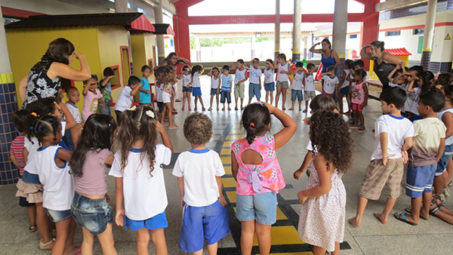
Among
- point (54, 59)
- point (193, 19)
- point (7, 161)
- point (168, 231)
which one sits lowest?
point (168, 231)

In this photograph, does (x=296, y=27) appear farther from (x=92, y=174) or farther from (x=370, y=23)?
(x=92, y=174)

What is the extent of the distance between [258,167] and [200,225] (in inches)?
23.3

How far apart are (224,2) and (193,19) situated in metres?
2.91

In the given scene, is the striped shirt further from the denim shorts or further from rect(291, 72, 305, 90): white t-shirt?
rect(291, 72, 305, 90): white t-shirt

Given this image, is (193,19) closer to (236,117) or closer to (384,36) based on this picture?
(384,36)

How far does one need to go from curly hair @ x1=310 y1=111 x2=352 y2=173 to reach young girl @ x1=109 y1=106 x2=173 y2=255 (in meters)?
1.10

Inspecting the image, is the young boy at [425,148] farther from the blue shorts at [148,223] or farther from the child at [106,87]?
the child at [106,87]

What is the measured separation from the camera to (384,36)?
913 inches

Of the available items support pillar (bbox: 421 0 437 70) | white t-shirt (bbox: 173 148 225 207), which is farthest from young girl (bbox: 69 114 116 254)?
support pillar (bbox: 421 0 437 70)

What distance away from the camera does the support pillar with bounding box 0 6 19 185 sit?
4023mm

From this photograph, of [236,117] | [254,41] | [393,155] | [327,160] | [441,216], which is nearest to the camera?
[327,160]

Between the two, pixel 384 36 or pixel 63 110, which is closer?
pixel 63 110

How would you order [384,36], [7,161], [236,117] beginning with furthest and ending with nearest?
[384,36] < [236,117] < [7,161]

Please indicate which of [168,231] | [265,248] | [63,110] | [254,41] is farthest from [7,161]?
[254,41]
